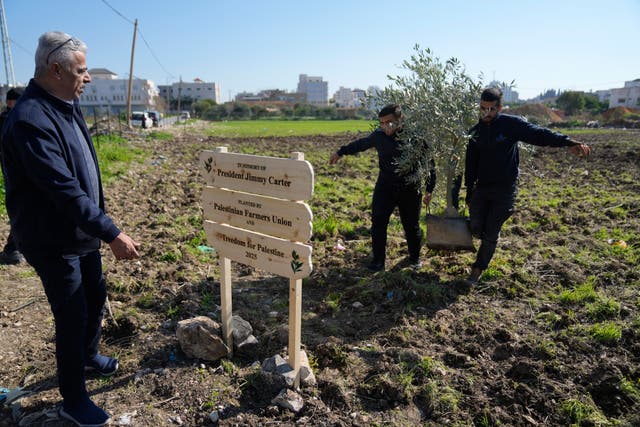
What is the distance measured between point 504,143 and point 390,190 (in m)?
1.45

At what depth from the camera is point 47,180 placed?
246 cm

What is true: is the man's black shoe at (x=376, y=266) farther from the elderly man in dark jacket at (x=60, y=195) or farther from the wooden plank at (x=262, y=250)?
the elderly man in dark jacket at (x=60, y=195)

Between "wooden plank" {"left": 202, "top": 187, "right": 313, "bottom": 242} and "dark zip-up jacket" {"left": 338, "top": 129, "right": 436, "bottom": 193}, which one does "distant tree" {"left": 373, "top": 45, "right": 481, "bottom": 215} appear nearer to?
"dark zip-up jacket" {"left": 338, "top": 129, "right": 436, "bottom": 193}

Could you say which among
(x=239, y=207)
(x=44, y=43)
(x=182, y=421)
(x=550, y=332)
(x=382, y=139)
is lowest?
(x=182, y=421)

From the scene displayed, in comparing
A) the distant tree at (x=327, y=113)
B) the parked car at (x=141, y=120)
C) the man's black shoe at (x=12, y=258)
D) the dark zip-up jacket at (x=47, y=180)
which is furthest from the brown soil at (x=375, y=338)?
the distant tree at (x=327, y=113)

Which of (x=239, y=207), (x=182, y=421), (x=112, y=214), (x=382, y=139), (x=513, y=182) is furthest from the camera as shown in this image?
(x=112, y=214)

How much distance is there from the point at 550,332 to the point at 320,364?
2301mm

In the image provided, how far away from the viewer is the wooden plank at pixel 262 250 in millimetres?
A: 3113

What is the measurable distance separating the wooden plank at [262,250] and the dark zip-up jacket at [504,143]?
9.53 ft

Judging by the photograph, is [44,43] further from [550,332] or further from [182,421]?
[550,332]

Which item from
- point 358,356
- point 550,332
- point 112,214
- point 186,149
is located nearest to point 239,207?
point 358,356

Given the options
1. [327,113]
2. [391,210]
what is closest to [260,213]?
[391,210]

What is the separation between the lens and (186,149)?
20312 mm

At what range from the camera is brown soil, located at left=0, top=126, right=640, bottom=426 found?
3.16 metres
